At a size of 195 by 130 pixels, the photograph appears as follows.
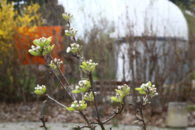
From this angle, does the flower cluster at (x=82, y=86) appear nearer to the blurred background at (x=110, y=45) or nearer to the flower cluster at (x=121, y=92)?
the flower cluster at (x=121, y=92)

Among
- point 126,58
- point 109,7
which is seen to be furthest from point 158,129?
point 109,7

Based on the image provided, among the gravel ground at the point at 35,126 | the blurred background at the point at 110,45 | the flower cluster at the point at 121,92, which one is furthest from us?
the blurred background at the point at 110,45

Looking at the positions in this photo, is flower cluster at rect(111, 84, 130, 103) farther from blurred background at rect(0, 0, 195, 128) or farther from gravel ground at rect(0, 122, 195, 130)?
blurred background at rect(0, 0, 195, 128)

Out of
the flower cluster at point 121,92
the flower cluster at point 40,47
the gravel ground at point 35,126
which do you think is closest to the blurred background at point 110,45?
the gravel ground at point 35,126

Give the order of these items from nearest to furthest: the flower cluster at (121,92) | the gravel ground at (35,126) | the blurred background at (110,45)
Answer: the flower cluster at (121,92) → the gravel ground at (35,126) → the blurred background at (110,45)

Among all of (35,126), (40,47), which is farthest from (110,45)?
(40,47)

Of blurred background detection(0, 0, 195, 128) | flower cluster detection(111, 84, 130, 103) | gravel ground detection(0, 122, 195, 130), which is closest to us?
flower cluster detection(111, 84, 130, 103)

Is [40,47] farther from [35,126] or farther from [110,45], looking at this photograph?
[110,45]

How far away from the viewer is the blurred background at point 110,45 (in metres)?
9.38

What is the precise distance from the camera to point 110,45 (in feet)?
32.2

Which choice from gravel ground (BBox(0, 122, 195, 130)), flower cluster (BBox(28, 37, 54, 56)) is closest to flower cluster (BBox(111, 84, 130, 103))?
flower cluster (BBox(28, 37, 54, 56))

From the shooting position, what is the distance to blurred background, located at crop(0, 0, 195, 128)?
938 cm

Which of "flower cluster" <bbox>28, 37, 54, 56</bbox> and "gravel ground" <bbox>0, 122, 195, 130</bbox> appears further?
"gravel ground" <bbox>0, 122, 195, 130</bbox>

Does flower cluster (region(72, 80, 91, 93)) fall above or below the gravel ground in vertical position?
above
